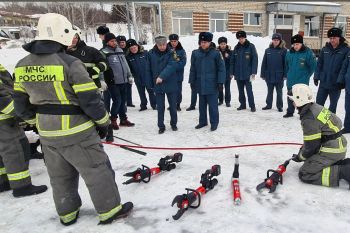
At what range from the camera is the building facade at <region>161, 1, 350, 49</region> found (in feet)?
83.6

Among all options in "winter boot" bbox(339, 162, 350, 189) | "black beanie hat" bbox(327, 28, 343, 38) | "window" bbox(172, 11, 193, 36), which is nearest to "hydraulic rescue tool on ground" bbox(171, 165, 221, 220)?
"winter boot" bbox(339, 162, 350, 189)

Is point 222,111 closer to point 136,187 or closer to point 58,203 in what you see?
point 136,187

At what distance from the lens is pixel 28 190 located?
12.5 feet

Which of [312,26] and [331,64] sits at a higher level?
[312,26]

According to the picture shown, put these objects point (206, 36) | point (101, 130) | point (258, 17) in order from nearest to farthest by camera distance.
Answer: point (101, 130), point (206, 36), point (258, 17)

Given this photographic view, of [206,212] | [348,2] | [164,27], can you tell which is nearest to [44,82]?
[206,212]

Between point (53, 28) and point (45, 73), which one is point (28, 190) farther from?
point (53, 28)

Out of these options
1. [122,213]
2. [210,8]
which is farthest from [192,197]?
[210,8]

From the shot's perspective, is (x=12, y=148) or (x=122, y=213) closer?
(x=122, y=213)

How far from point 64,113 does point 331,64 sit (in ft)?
17.8

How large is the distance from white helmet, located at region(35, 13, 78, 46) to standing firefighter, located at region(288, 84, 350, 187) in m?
2.88

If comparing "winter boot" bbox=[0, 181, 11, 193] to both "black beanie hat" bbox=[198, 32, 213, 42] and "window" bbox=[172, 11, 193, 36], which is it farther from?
"window" bbox=[172, 11, 193, 36]

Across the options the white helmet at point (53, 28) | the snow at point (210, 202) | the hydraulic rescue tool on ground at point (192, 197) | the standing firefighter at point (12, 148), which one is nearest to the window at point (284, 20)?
the snow at point (210, 202)

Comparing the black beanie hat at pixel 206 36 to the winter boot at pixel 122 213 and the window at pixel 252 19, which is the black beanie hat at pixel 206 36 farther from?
the window at pixel 252 19
